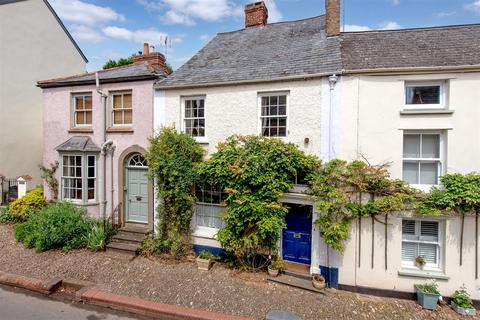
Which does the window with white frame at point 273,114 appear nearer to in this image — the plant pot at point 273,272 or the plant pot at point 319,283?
the plant pot at point 273,272

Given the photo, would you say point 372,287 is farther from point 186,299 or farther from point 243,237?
point 186,299

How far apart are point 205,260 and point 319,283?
3.86 metres

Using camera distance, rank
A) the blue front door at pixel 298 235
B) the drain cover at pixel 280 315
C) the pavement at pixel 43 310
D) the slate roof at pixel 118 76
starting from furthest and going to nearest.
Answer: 1. the slate roof at pixel 118 76
2. the blue front door at pixel 298 235
3. the drain cover at pixel 280 315
4. the pavement at pixel 43 310

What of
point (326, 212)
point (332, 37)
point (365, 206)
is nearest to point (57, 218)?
point (326, 212)

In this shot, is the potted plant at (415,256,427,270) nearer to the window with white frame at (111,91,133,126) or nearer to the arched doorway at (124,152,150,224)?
the arched doorway at (124,152,150,224)

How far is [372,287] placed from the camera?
7.76 m

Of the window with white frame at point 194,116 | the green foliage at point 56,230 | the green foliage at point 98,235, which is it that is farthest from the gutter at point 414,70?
the green foliage at point 56,230

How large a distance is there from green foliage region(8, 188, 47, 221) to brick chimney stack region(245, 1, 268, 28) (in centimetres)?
1345

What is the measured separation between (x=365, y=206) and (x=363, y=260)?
1.80 metres

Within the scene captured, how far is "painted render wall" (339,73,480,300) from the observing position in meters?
7.27

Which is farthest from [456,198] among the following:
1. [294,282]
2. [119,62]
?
[119,62]

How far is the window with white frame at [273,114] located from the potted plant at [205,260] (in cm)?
486

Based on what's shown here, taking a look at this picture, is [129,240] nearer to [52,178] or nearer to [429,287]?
[52,178]

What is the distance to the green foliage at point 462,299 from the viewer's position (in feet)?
22.8
